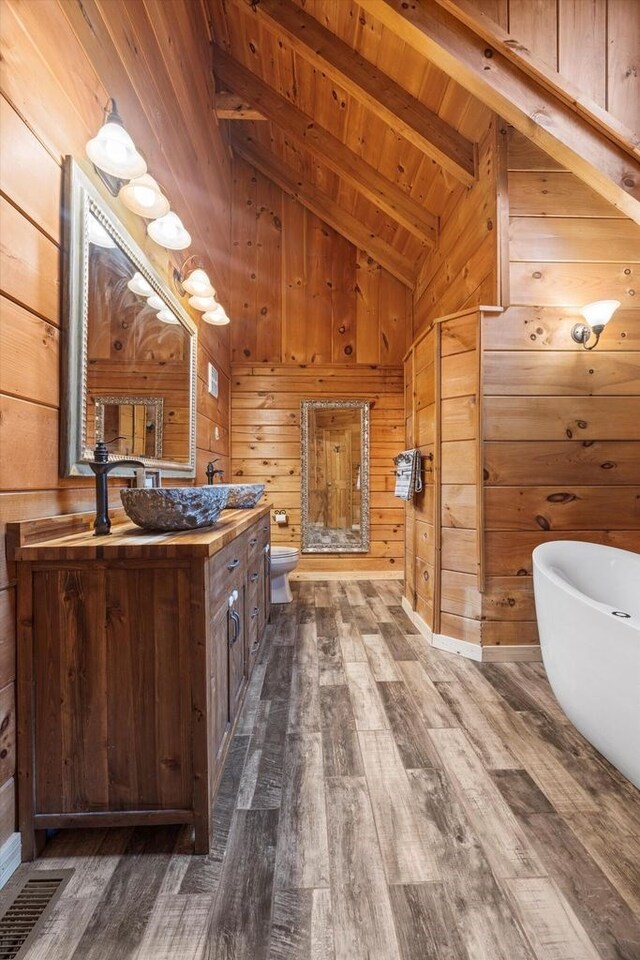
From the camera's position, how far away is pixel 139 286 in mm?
1672

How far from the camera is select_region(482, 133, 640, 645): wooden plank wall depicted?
220 centimetres

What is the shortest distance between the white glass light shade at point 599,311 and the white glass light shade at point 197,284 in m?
2.13

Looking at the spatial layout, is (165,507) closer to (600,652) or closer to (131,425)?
(131,425)

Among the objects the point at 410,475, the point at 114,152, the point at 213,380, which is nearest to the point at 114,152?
the point at 114,152

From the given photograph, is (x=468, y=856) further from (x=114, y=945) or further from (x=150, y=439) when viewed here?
(x=150, y=439)

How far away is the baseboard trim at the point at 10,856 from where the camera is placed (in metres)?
0.97

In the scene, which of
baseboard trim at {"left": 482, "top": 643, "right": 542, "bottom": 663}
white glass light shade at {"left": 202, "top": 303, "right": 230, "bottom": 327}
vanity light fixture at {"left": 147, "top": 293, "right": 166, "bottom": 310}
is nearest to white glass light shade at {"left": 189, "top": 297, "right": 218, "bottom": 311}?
white glass light shade at {"left": 202, "top": 303, "right": 230, "bottom": 327}

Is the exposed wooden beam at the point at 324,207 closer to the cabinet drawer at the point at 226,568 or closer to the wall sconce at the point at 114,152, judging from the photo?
the wall sconce at the point at 114,152

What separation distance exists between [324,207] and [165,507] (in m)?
3.69

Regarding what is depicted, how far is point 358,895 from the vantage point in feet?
3.07

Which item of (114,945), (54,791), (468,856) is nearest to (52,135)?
(54,791)

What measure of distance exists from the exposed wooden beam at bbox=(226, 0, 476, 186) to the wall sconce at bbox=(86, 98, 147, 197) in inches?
72.1

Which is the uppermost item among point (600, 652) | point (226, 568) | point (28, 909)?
point (226, 568)

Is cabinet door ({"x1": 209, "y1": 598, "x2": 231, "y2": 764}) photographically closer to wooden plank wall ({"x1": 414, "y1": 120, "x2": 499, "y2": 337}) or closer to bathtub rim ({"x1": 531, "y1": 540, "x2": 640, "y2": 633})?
bathtub rim ({"x1": 531, "y1": 540, "x2": 640, "y2": 633})
